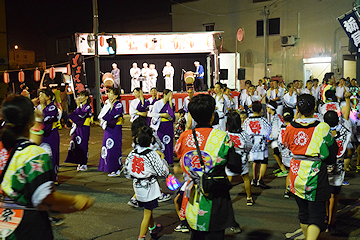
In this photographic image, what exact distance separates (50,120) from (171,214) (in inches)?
116

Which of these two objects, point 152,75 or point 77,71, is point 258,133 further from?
point 152,75

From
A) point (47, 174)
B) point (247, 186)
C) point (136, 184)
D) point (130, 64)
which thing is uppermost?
point (130, 64)

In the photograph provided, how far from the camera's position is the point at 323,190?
3520 millimetres

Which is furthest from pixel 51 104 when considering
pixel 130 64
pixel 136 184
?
pixel 130 64

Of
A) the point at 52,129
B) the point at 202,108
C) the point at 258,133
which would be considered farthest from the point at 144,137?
the point at 52,129

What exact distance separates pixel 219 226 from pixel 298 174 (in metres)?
1.26

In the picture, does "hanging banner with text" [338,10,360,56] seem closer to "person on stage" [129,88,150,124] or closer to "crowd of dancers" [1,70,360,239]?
"crowd of dancers" [1,70,360,239]

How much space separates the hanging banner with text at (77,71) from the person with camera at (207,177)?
15.5 meters

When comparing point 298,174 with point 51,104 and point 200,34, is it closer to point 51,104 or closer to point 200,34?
point 51,104

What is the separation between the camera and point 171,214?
5.20 meters

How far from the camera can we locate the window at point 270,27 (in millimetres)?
25625

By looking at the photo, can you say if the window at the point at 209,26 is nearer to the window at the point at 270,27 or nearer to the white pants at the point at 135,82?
the window at the point at 270,27

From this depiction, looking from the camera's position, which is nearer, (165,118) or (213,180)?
(213,180)

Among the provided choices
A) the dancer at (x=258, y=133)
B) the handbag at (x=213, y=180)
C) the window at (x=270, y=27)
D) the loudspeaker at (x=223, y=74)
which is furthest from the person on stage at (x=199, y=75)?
the handbag at (x=213, y=180)
